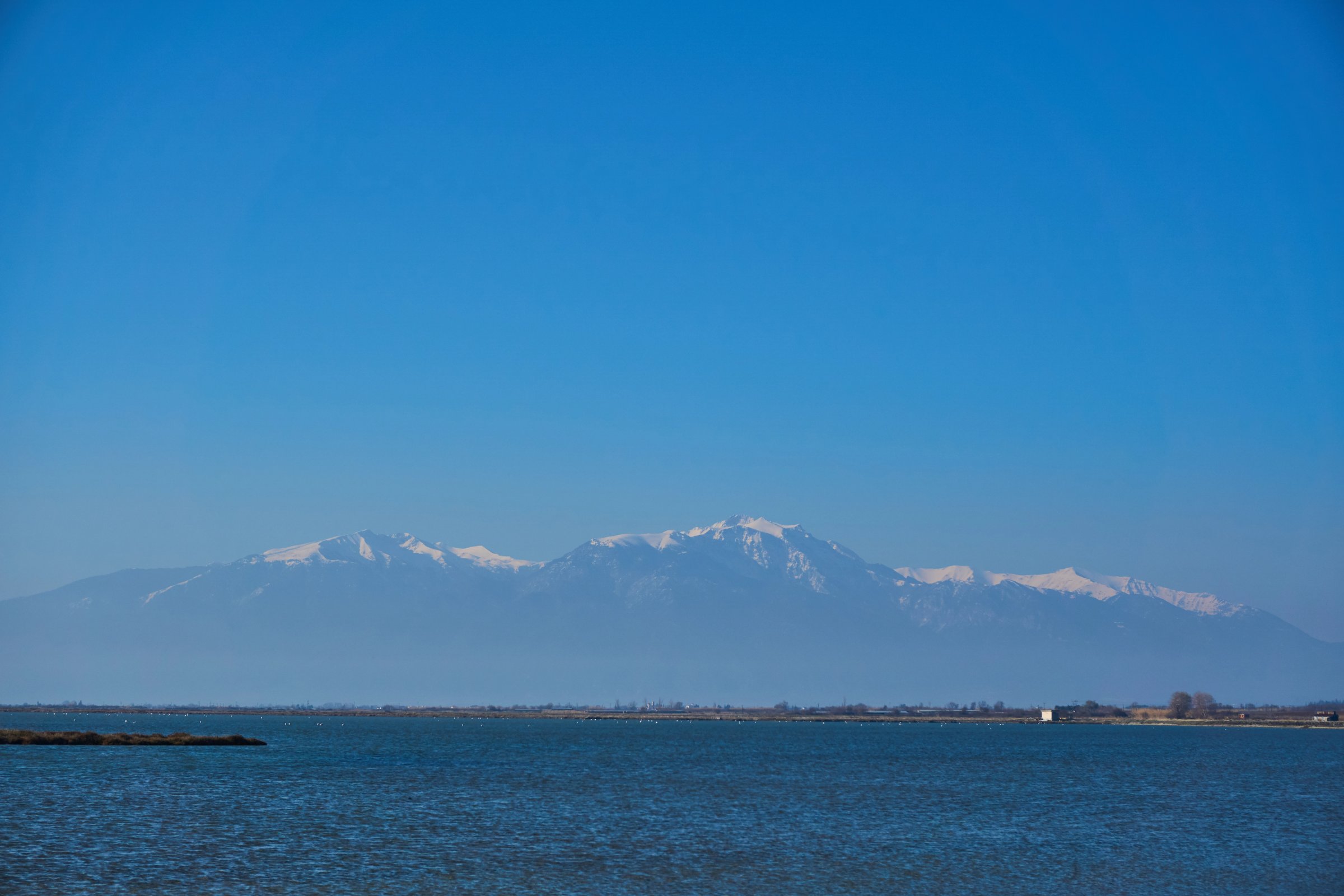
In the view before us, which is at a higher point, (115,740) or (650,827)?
(650,827)

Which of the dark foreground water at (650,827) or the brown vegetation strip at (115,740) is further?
the brown vegetation strip at (115,740)

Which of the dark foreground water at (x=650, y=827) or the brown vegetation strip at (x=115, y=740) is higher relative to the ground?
the dark foreground water at (x=650, y=827)

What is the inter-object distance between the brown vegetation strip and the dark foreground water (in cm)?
1387

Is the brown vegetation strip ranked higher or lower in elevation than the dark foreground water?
lower

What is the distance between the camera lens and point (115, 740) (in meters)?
122

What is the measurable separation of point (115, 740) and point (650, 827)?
89.6 metres

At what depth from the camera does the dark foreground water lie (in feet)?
132

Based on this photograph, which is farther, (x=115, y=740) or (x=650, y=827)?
(x=115, y=740)

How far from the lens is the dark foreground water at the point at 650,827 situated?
40.1 meters

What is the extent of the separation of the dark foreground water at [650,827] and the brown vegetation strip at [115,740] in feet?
45.5

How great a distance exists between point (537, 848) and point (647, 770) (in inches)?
1917

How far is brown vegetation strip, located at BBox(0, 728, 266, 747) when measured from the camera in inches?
4547

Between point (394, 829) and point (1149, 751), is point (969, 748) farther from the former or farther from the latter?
point (394, 829)

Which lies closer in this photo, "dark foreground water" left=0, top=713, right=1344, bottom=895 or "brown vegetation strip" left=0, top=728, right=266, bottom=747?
"dark foreground water" left=0, top=713, right=1344, bottom=895
